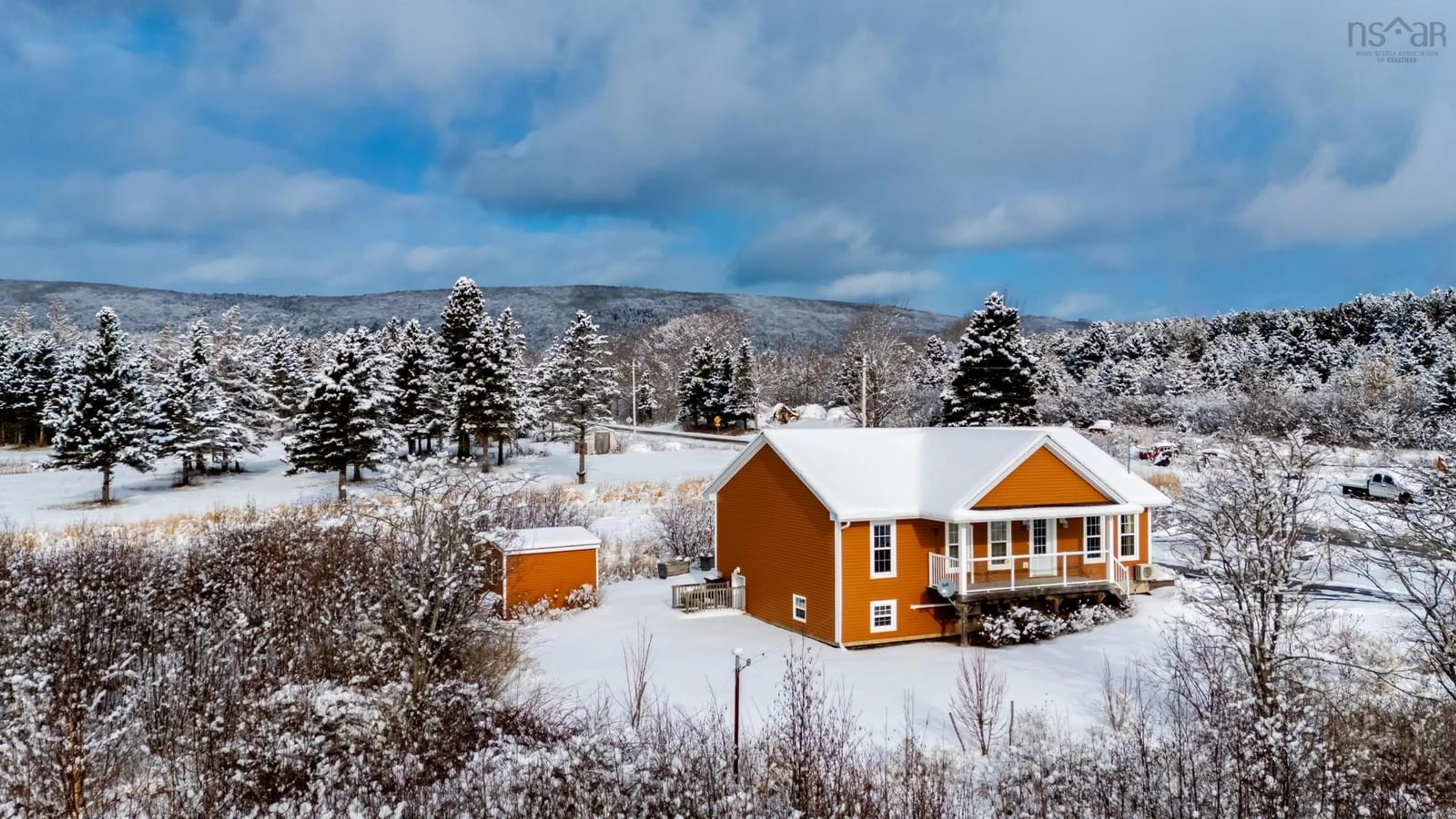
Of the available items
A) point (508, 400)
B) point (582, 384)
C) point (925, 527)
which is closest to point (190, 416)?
point (508, 400)

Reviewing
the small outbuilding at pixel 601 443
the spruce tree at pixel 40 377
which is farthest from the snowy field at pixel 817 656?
the spruce tree at pixel 40 377

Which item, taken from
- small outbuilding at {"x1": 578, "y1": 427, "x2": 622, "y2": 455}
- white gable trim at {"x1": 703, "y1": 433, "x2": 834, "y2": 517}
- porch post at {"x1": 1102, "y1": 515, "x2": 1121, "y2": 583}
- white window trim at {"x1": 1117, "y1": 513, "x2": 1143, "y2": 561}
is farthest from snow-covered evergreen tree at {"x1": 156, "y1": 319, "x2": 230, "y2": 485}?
white window trim at {"x1": 1117, "y1": 513, "x2": 1143, "y2": 561}

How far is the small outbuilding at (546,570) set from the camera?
2516 centimetres

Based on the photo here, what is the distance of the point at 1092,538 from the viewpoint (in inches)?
988

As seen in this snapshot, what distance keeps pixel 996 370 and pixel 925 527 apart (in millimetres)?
26101

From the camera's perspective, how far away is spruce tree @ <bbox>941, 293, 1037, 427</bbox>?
46438 mm

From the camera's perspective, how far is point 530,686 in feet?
59.8

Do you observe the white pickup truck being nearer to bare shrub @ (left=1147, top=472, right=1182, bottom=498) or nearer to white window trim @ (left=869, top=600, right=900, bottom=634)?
bare shrub @ (left=1147, top=472, right=1182, bottom=498)

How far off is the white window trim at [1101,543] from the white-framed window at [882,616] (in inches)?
253

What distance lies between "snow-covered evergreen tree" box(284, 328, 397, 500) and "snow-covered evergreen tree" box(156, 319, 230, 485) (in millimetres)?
8368

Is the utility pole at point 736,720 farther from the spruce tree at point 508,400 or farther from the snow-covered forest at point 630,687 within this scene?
the spruce tree at point 508,400

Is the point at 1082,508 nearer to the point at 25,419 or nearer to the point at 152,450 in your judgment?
the point at 152,450

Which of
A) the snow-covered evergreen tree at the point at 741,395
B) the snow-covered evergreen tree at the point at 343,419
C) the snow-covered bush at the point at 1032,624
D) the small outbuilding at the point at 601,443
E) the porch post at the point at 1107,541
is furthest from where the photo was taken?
the snow-covered evergreen tree at the point at 741,395

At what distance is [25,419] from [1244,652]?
276ft
